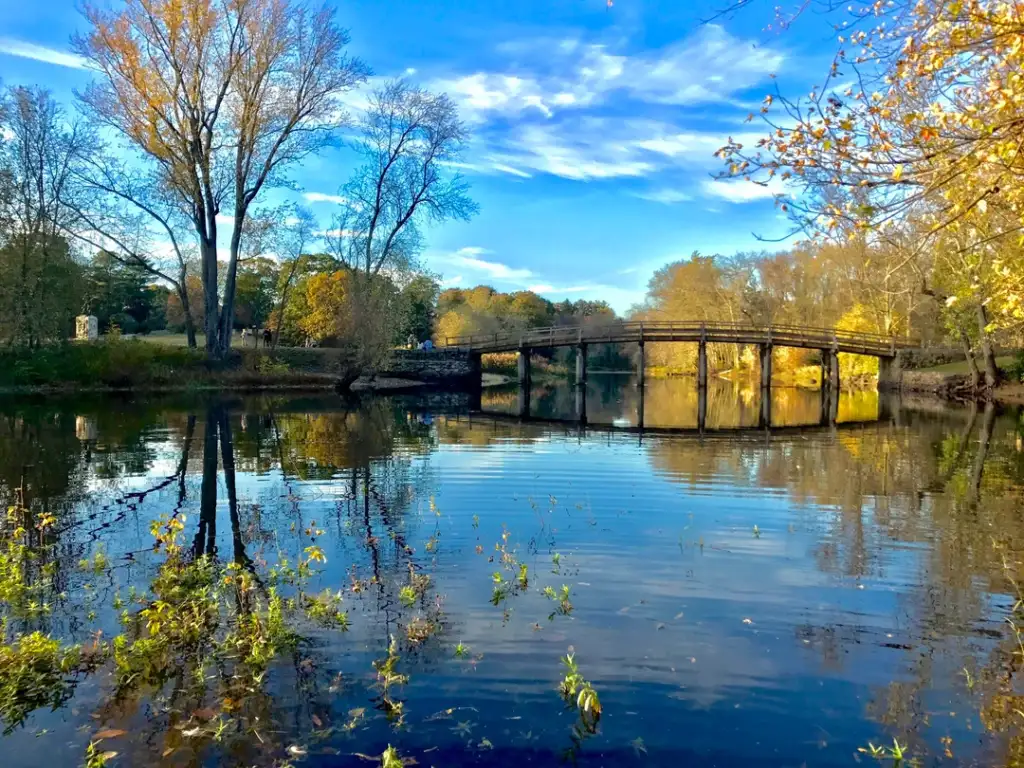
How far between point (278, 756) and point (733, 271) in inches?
2535

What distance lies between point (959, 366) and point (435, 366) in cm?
3021

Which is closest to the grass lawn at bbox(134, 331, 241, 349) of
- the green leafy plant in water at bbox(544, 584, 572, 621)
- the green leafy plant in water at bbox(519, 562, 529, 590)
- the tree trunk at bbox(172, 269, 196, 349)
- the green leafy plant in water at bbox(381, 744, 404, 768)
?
the tree trunk at bbox(172, 269, 196, 349)

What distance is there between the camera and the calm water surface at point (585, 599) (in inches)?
171

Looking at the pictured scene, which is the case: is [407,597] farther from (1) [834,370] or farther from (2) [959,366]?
(2) [959,366]

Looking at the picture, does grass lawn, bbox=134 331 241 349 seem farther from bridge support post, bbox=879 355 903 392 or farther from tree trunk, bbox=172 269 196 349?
bridge support post, bbox=879 355 903 392

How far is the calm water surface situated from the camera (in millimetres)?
4352

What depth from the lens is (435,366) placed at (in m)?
47.5

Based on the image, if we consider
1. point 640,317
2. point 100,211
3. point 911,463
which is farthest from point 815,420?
point 640,317

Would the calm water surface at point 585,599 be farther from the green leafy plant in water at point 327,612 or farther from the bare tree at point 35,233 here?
the bare tree at point 35,233

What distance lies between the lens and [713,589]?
703cm

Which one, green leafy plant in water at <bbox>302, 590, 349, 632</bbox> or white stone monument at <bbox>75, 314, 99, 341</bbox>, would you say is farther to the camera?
white stone monument at <bbox>75, 314, 99, 341</bbox>

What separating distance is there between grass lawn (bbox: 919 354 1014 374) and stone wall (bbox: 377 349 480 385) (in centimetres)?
2698

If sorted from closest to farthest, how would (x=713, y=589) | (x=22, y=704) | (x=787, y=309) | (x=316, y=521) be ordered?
1. (x=22, y=704)
2. (x=713, y=589)
3. (x=316, y=521)
4. (x=787, y=309)

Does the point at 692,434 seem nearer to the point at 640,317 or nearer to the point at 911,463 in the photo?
the point at 911,463
